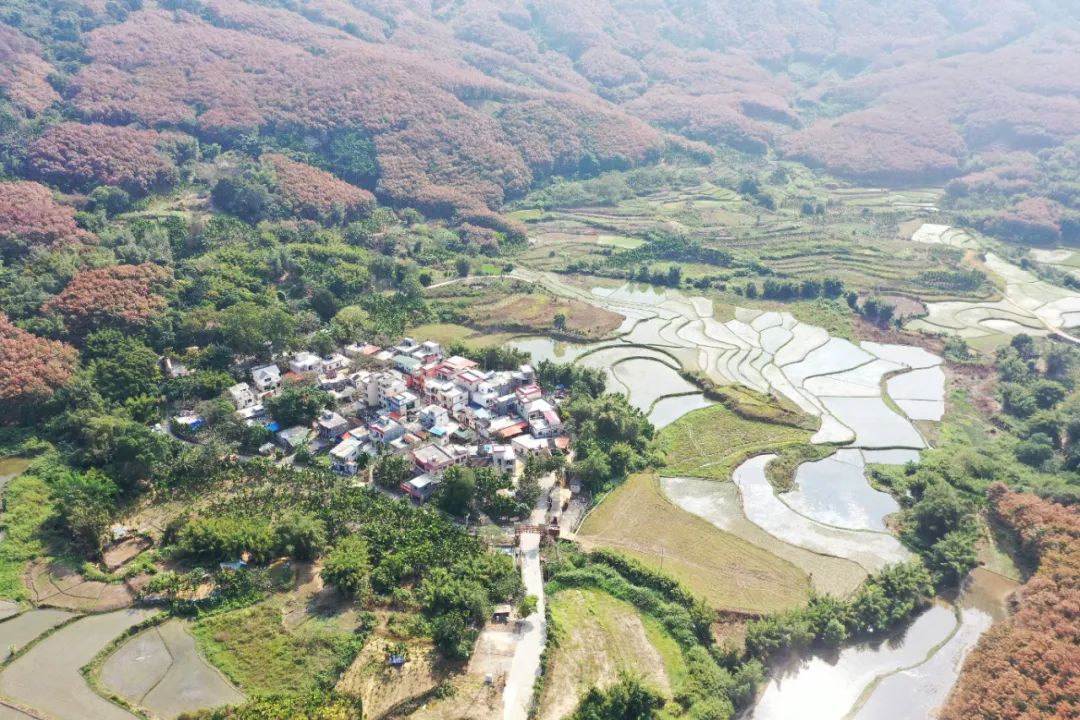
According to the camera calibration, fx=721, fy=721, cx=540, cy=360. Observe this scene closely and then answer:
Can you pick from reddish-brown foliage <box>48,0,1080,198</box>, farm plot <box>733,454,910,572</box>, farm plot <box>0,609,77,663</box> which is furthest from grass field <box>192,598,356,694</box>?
reddish-brown foliage <box>48,0,1080,198</box>

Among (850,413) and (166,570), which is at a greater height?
(850,413)

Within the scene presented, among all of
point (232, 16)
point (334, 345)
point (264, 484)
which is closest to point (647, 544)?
point (264, 484)

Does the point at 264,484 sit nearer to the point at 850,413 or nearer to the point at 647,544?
the point at 647,544

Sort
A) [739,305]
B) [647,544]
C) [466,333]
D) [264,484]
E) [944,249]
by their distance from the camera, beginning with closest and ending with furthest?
[647,544], [264,484], [466,333], [739,305], [944,249]

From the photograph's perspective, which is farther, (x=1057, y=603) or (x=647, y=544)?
(x=647, y=544)

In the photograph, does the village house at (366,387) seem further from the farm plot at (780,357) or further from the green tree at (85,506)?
the farm plot at (780,357)

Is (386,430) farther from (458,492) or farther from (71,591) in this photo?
(71,591)

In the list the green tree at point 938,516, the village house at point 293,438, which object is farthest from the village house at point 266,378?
the green tree at point 938,516
